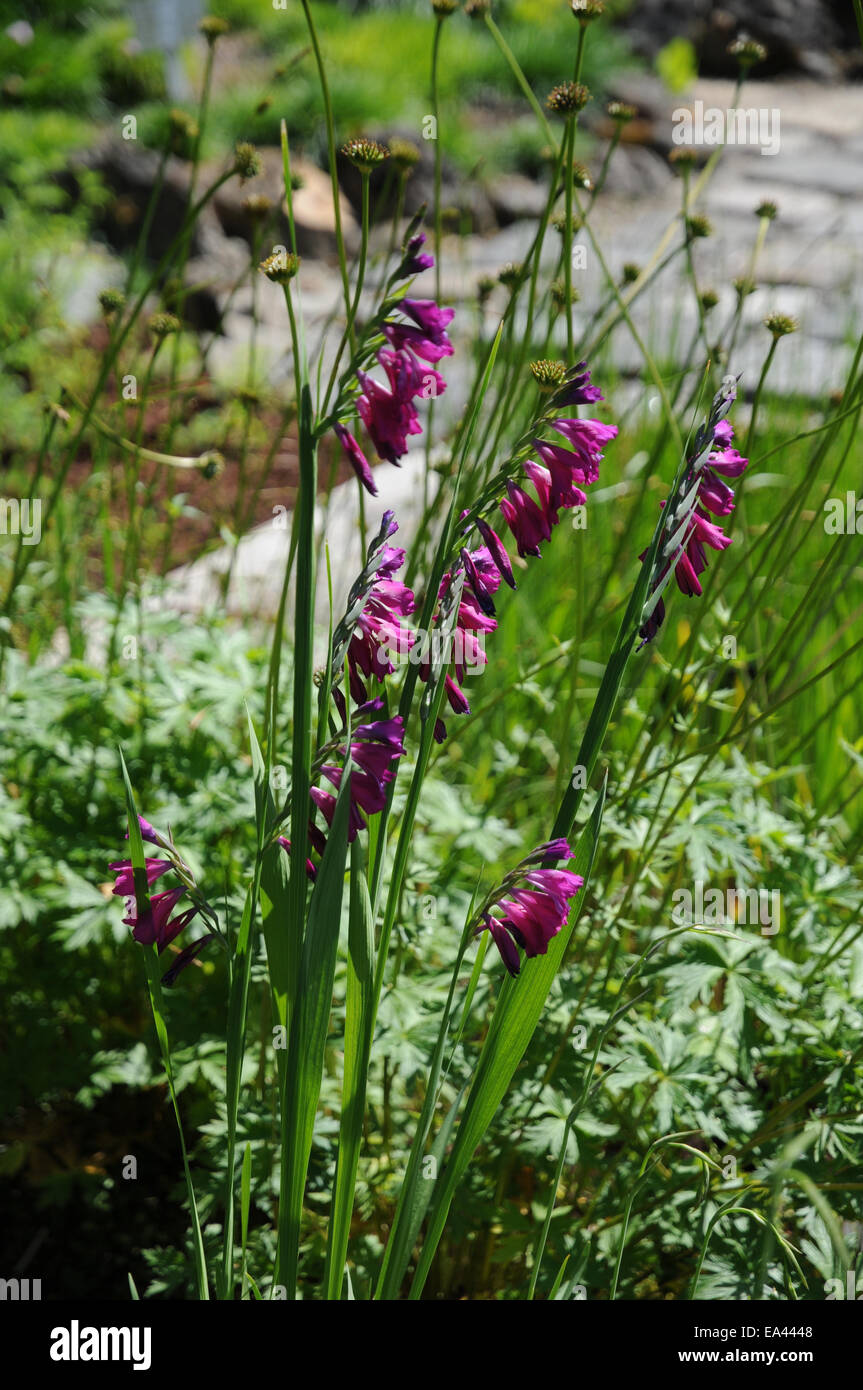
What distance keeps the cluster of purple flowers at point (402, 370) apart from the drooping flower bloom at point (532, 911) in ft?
1.15

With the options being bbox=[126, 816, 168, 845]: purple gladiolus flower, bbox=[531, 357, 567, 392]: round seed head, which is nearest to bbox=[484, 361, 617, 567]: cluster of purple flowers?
bbox=[531, 357, 567, 392]: round seed head

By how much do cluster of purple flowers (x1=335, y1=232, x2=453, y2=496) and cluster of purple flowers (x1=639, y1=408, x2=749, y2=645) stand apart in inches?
9.5

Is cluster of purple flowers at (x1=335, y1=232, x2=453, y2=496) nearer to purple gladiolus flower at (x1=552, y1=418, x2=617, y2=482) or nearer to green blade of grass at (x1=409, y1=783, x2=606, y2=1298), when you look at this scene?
→ purple gladiolus flower at (x1=552, y1=418, x2=617, y2=482)

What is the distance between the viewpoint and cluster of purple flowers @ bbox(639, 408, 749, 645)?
0.96 meters

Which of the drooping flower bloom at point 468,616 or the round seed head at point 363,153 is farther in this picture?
the round seed head at point 363,153

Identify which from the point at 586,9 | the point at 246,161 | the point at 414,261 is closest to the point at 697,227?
the point at 586,9

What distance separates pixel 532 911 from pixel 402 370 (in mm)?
449

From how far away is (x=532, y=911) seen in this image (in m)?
0.95

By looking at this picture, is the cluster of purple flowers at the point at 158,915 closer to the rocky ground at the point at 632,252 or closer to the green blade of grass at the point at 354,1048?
the green blade of grass at the point at 354,1048

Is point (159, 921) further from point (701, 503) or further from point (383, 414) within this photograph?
point (701, 503)

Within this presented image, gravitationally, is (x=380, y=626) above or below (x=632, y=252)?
below

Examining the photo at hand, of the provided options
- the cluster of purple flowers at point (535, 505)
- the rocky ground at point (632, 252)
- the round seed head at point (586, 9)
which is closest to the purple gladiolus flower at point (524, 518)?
the cluster of purple flowers at point (535, 505)

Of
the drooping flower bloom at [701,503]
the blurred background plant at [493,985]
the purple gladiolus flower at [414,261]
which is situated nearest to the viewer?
the purple gladiolus flower at [414,261]

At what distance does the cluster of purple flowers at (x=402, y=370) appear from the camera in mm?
832
